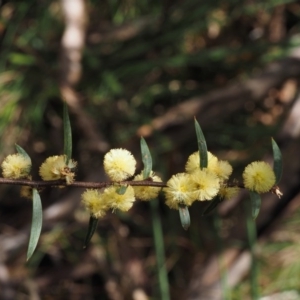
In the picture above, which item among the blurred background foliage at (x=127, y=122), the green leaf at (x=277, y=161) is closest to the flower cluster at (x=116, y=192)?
the green leaf at (x=277, y=161)

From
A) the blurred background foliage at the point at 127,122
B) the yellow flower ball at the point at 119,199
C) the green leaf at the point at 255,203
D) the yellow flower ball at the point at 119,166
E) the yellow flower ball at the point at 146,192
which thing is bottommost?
the green leaf at the point at 255,203

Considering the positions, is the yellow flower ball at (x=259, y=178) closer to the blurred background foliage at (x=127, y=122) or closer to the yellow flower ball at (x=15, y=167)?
the yellow flower ball at (x=15, y=167)

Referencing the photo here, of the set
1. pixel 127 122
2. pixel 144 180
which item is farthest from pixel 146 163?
pixel 127 122

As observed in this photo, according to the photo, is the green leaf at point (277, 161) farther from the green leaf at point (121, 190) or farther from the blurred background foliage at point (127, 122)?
the blurred background foliage at point (127, 122)

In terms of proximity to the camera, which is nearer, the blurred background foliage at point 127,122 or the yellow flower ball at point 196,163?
the yellow flower ball at point 196,163

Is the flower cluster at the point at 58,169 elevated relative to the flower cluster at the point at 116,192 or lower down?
elevated

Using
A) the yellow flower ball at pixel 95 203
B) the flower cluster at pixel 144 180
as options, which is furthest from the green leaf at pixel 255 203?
the yellow flower ball at pixel 95 203
